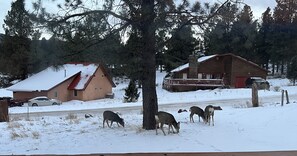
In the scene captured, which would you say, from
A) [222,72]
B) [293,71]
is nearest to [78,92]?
[222,72]

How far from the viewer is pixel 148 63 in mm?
12836

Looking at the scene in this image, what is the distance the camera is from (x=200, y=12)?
1228cm

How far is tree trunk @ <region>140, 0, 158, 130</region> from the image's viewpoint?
11500 millimetres

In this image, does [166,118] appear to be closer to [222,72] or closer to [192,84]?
[192,84]

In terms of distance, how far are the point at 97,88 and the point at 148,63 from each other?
136ft

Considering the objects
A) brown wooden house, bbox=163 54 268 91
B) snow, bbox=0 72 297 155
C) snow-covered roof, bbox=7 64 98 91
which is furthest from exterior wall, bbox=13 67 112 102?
snow, bbox=0 72 297 155

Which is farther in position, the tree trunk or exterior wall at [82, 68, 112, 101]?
exterior wall at [82, 68, 112, 101]

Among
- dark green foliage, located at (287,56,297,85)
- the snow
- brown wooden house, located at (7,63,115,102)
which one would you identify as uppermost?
dark green foliage, located at (287,56,297,85)

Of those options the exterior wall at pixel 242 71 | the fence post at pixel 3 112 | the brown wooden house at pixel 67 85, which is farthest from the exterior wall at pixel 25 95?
the fence post at pixel 3 112

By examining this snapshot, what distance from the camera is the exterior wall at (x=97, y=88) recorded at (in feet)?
169

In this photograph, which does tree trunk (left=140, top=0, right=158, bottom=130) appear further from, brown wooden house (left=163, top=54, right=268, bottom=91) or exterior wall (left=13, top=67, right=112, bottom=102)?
brown wooden house (left=163, top=54, right=268, bottom=91)

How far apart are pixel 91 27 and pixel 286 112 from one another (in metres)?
9.43

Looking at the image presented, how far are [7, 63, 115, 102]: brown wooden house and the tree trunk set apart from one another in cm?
3634

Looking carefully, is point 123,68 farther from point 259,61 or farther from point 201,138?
point 259,61
